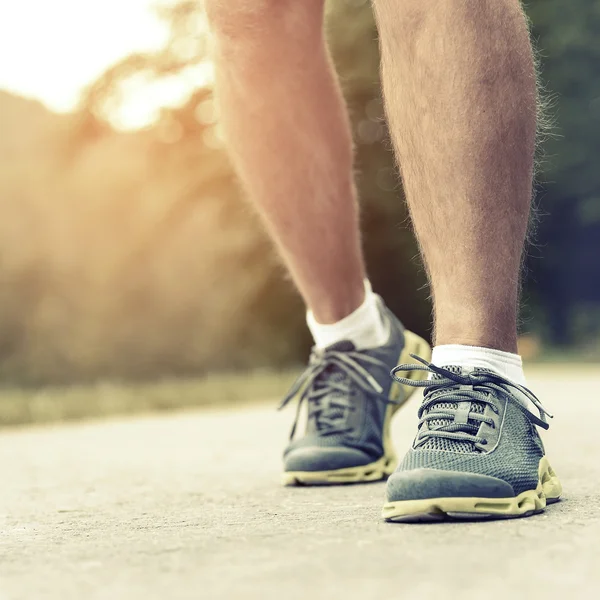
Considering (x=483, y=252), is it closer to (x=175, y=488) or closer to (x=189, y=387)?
(x=175, y=488)

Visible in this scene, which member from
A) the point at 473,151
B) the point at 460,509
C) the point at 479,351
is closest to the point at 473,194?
the point at 473,151

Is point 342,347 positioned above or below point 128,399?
above

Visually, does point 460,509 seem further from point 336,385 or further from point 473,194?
point 336,385

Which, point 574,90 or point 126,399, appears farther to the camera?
point 574,90

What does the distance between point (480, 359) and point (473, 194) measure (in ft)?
0.72

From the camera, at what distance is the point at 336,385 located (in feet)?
6.07

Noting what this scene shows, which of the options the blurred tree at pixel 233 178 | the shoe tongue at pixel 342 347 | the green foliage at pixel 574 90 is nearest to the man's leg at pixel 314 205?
the shoe tongue at pixel 342 347

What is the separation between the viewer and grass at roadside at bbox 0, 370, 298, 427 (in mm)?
4309

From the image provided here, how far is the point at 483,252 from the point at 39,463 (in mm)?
1509

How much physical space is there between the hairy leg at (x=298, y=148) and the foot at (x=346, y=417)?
10 cm

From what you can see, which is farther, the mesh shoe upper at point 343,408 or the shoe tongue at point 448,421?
the mesh shoe upper at point 343,408

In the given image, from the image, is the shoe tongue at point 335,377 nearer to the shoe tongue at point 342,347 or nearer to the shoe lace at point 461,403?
the shoe tongue at point 342,347

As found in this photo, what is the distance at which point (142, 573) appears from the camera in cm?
97

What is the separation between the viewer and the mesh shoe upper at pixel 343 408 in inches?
70.7
